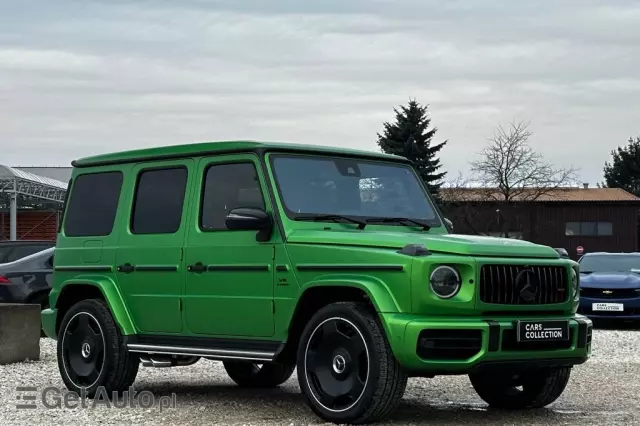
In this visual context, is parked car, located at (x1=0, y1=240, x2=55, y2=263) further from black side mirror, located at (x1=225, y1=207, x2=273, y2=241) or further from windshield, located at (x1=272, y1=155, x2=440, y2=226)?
black side mirror, located at (x1=225, y1=207, x2=273, y2=241)

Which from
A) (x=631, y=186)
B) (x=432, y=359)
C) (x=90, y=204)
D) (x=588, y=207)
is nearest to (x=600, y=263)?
(x=90, y=204)

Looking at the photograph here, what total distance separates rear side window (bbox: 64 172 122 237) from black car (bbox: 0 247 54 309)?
6.44 metres

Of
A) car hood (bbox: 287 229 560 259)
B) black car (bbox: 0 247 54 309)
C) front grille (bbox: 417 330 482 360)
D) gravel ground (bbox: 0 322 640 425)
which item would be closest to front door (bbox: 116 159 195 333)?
gravel ground (bbox: 0 322 640 425)

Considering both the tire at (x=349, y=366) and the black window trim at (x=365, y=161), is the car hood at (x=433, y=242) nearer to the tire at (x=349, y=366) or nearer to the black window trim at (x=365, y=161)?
the black window trim at (x=365, y=161)

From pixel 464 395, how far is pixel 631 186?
9228 centimetres

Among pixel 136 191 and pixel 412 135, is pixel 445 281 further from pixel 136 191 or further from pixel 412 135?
pixel 412 135

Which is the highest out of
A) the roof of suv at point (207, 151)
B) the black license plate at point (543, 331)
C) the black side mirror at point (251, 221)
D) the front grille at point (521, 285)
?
the roof of suv at point (207, 151)

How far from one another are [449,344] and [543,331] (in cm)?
81

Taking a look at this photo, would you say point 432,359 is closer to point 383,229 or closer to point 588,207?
point 383,229

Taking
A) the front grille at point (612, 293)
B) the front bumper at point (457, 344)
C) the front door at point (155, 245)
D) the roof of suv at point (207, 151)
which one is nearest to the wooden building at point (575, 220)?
the front grille at point (612, 293)

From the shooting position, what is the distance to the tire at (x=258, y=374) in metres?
10.9

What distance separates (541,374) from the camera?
898 cm

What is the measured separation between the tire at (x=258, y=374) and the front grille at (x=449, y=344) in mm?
3414

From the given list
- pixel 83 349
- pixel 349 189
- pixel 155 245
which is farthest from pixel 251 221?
pixel 83 349
